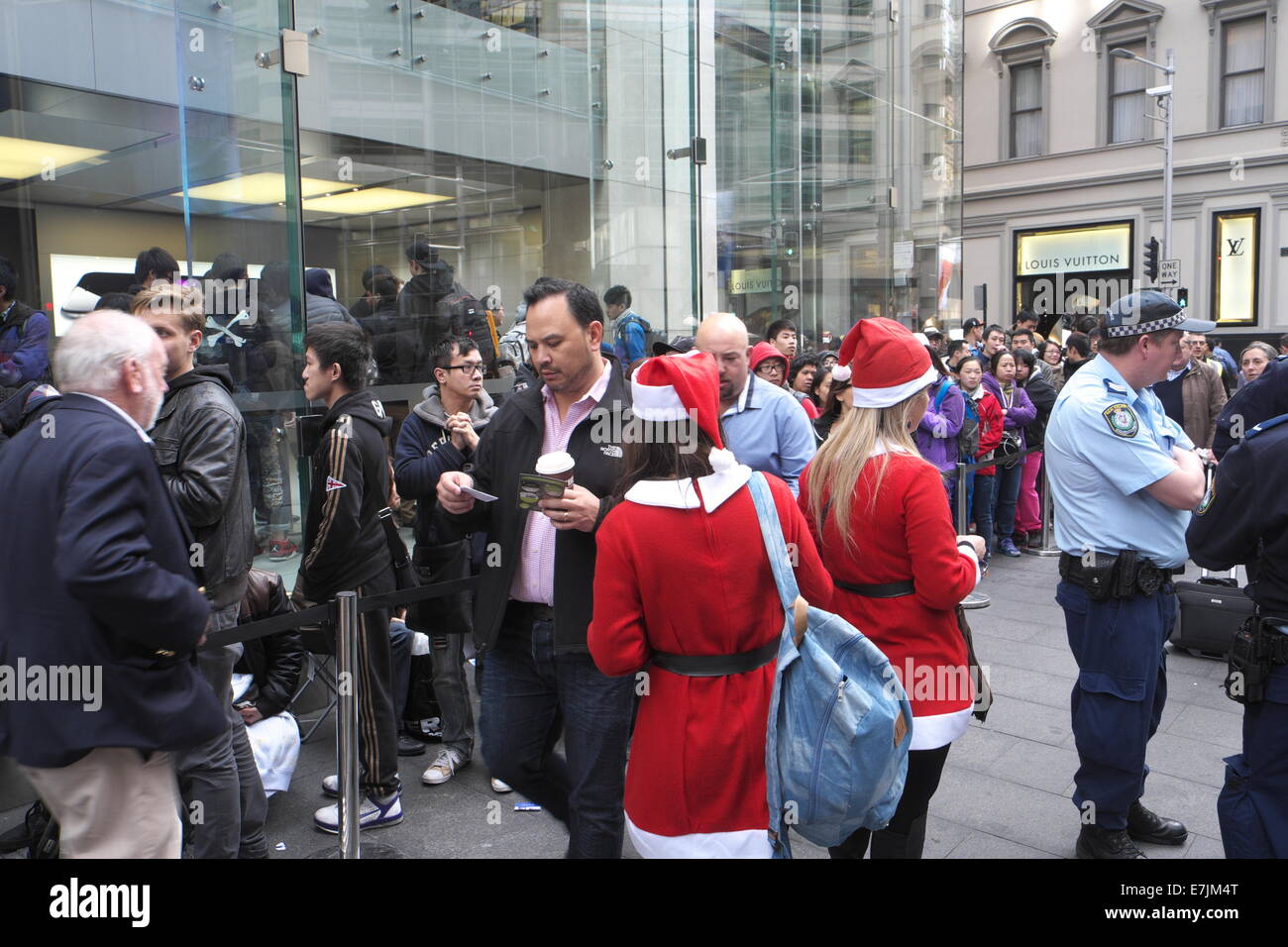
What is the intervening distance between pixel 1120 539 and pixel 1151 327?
789mm

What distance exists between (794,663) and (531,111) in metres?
8.04

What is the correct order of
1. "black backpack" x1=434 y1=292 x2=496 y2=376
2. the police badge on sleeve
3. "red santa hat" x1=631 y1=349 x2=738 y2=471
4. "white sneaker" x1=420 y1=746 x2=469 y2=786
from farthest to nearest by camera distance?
"black backpack" x1=434 y1=292 x2=496 y2=376
"white sneaker" x1=420 y1=746 x2=469 y2=786
the police badge on sleeve
"red santa hat" x1=631 y1=349 x2=738 y2=471

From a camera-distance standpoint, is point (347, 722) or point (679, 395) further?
point (347, 722)

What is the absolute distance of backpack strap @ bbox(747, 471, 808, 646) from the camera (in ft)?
8.19

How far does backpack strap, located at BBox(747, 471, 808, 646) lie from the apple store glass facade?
386cm

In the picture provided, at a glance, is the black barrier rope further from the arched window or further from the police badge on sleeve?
the arched window

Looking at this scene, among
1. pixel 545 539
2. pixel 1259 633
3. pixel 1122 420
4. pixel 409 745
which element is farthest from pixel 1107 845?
pixel 409 745

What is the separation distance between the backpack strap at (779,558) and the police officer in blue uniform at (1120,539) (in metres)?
1.71

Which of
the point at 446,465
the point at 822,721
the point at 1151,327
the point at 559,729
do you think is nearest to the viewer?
the point at 822,721

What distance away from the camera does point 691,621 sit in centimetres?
253

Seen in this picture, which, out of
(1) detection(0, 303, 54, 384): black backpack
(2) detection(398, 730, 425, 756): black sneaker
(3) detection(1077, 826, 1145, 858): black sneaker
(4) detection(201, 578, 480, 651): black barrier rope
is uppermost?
(1) detection(0, 303, 54, 384): black backpack

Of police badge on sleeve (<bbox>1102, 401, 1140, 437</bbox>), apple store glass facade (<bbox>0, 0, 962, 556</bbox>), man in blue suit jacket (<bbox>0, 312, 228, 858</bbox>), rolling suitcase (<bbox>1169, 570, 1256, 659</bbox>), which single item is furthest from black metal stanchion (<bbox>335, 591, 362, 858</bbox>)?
rolling suitcase (<bbox>1169, 570, 1256, 659</bbox>)

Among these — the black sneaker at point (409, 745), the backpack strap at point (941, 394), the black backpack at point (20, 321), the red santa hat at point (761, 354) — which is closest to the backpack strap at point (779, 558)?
the black sneaker at point (409, 745)
